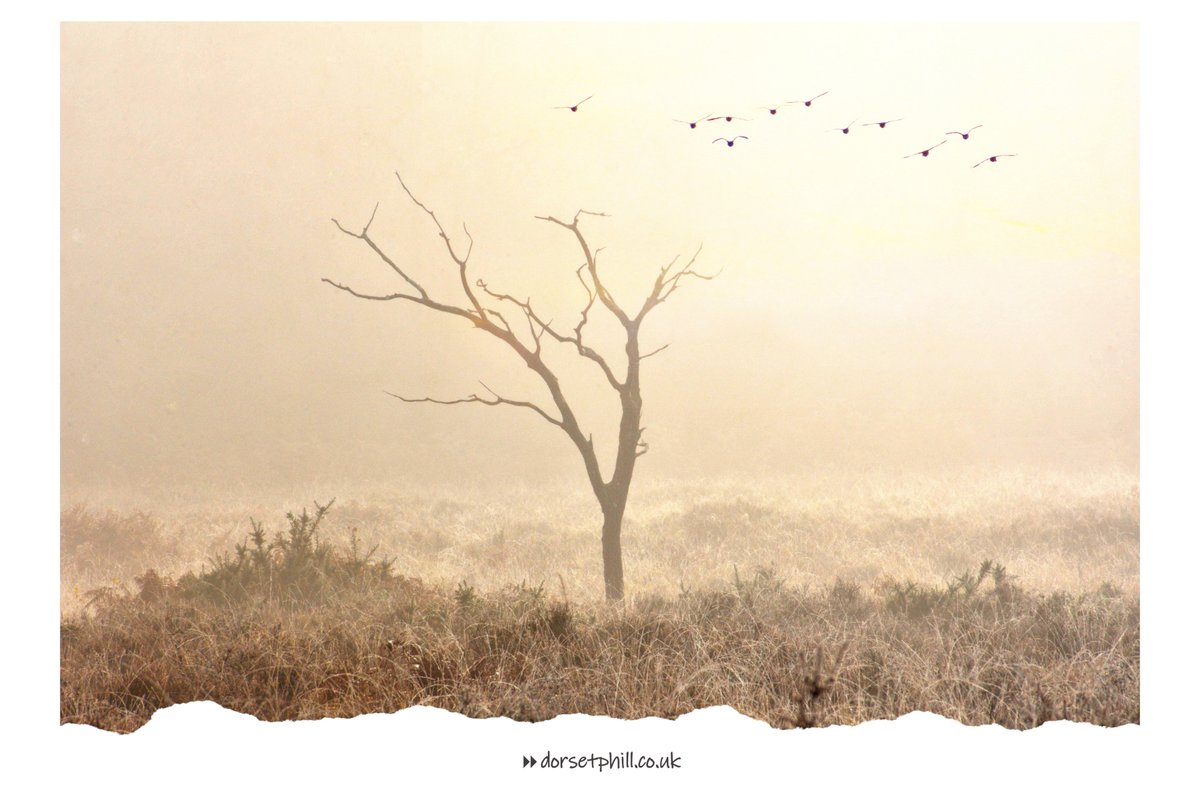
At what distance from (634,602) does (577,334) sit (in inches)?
55.1

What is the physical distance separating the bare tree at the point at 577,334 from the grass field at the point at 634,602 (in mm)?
145

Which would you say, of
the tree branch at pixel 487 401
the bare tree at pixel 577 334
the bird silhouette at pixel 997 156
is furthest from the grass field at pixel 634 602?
the bird silhouette at pixel 997 156

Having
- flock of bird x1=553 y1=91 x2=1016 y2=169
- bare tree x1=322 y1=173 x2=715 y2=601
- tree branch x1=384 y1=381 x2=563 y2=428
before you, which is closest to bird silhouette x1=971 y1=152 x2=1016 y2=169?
flock of bird x1=553 y1=91 x2=1016 y2=169

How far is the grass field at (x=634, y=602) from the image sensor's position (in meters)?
3.96

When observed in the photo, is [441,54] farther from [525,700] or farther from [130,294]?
[525,700]

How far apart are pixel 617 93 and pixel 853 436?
7.15ft

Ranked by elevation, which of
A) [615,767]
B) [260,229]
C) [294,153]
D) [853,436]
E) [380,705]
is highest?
[294,153]

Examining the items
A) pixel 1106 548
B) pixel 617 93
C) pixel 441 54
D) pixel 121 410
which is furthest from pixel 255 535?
pixel 1106 548

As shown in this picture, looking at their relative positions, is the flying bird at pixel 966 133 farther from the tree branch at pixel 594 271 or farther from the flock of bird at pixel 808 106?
the tree branch at pixel 594 271

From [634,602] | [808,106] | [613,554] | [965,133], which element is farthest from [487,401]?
[965,133]

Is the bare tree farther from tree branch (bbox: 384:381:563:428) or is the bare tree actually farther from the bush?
the bush

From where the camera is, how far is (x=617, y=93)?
4301 mm

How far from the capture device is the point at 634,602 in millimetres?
4195

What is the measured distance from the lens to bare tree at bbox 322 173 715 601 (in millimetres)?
4285
